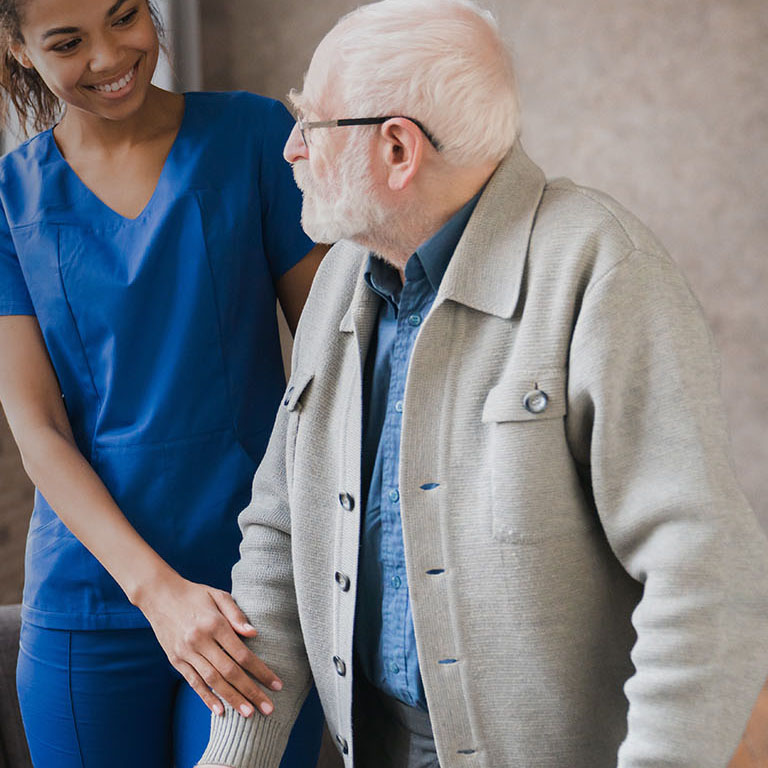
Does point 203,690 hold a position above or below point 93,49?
below

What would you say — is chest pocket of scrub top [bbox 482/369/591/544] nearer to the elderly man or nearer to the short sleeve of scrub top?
the elderly man

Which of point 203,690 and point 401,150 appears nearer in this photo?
point 401,150

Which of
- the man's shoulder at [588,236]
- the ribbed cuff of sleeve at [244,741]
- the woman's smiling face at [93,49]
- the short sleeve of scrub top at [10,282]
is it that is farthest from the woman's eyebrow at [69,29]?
the ribbed cuff of sleeve at [244,741]

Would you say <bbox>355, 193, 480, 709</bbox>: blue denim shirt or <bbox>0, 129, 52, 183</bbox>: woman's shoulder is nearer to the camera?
<bbox>355, 193, 480, 709</bbox>: blue denim shirt

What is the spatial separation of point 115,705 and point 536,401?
0.90 metres

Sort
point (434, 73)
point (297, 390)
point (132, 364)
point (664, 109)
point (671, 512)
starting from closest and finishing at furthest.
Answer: point (671, 512) → point (434, 73) → point (297, 390) → point (132, 364) → point (664, 109)

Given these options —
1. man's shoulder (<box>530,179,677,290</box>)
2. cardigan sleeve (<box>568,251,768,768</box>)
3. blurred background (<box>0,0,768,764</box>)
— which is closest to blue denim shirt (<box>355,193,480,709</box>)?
man's shoulder (<box>530,179,677,290</box>)

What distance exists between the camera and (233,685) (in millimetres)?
1317

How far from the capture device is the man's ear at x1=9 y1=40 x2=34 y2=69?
150cm

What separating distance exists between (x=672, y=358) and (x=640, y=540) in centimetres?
19

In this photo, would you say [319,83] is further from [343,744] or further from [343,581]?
[343,744]

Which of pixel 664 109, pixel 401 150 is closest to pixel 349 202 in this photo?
pixel 401 150

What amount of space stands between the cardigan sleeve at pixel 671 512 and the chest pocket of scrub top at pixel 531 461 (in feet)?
0.10

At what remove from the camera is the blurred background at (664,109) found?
3.49 meters
